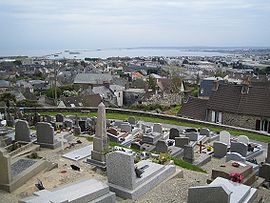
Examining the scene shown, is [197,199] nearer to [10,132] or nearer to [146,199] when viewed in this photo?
[146,199]

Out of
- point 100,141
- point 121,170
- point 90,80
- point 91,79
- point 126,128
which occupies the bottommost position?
point 90,80

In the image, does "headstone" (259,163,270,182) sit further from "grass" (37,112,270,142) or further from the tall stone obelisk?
"grass" (37,112,270,142)

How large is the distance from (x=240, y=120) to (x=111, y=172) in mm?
18481

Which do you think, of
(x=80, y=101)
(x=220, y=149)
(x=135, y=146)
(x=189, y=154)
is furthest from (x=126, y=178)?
(x=80, y=101)

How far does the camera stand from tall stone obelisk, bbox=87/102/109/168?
11.3m

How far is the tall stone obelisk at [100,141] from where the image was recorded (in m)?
11.3

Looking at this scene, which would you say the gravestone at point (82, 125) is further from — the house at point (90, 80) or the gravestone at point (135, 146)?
the house at point (90, 80)

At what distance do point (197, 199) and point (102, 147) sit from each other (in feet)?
14.2

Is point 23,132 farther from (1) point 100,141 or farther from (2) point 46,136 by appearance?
(1) point 100,141

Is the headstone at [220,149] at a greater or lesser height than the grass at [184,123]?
greater

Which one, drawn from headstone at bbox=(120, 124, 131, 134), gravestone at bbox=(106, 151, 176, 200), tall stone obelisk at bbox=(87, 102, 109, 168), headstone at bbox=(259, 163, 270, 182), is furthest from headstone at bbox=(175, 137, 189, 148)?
gravestone at bbox=(106, 151, 176, 200)

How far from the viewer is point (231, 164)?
37.2 ft

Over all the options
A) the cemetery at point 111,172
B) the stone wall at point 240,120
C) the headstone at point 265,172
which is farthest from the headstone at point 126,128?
the stone wall at point 240,120

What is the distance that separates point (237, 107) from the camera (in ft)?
84.6
